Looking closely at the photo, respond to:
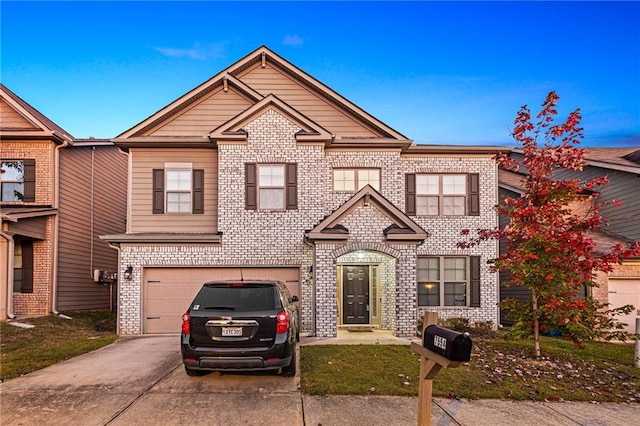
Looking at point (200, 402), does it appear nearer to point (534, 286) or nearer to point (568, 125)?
point (534, 286)

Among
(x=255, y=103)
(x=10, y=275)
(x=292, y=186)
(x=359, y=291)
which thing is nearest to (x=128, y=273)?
(x=10, y=275)

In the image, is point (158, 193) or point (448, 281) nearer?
point (158, 193)

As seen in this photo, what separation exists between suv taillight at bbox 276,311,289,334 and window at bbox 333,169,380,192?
8.10m

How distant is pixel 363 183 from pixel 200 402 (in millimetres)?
9659

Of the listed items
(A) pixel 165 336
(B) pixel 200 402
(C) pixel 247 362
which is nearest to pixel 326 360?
(C) pixel 247 362

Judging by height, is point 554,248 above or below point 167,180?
below

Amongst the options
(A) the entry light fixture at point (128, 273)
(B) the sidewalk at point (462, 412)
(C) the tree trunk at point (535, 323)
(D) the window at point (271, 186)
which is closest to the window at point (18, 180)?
(A) the entry light fixture at point (128, 273)

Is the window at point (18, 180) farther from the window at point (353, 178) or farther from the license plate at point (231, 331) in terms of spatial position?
the license plate at point (231, 331)

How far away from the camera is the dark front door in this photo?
46.6 feet

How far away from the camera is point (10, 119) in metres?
16.3

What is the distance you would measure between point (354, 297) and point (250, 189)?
475cm

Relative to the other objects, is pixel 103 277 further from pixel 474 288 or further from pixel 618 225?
pixel 618 225

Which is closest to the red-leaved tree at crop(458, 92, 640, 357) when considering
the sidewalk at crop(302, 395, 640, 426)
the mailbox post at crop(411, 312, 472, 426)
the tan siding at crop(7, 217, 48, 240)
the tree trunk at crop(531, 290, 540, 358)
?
the tree trunk at crop(531, 290, 540, 358)

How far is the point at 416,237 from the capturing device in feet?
40.5
